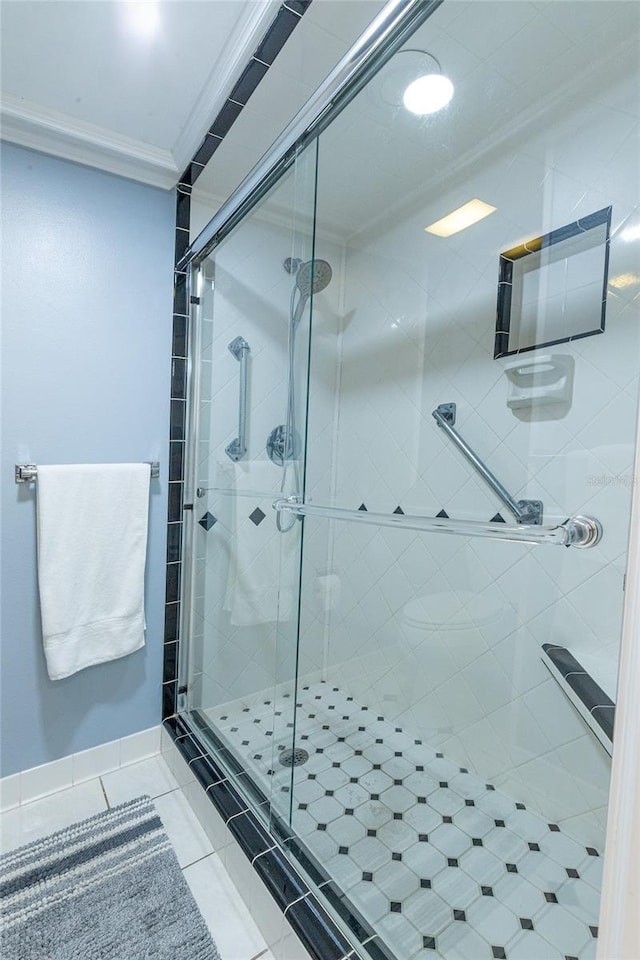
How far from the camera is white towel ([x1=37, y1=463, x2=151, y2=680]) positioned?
146cm

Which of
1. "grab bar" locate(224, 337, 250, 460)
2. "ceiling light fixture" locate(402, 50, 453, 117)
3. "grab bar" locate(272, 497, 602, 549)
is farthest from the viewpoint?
"grab bar" locate(224, 337, 250, 460)

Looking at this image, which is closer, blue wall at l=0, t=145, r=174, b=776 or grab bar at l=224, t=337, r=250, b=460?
blue wall at l=0, t=145, r=174, b=776

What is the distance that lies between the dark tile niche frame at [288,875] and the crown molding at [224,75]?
6.55 feet

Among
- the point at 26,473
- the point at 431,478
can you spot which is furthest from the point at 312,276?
the point at 26,473

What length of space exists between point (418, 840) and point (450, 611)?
625mm

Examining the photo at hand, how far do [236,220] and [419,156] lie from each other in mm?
601

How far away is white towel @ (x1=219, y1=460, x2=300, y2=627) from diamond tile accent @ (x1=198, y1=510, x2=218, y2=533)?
0.38 feet

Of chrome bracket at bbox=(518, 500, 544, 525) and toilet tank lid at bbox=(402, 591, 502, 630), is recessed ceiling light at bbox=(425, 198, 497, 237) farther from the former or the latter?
toilet tank lid at bbox=(402, 591, 502, 630)

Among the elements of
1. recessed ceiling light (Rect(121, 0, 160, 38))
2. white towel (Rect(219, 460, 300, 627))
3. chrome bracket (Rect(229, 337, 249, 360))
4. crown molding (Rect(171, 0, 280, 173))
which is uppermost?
recessed ceiling light (Rect(121, 0, 160, 38))

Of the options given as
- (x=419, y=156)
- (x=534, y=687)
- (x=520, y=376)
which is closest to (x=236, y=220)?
(x=419, y=156)

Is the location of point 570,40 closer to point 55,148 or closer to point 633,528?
point 633,528

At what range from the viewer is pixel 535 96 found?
1.18m

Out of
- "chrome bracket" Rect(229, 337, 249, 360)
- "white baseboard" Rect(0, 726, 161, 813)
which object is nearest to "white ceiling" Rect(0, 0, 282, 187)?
"chrome bracket" Rect(229, 337, 249, 360)

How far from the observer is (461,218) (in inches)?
55.8
